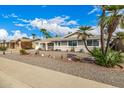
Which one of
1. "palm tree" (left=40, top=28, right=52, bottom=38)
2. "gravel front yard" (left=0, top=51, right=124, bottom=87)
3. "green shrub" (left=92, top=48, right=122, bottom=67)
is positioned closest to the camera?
"gravel front yard" (left=0, top=51, right=124, bottom=87)

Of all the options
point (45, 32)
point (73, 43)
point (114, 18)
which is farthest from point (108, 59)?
point (45, 32)

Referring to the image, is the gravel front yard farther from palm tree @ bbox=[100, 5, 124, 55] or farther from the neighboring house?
the neighboring house

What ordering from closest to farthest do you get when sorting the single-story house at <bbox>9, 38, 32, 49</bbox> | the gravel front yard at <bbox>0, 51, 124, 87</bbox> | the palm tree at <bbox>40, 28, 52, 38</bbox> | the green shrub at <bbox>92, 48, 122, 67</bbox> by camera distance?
the gravel front yard at <bbox>0, 51, 124, 87</bbox>
the green shrub at <bbox>92, 48, 122, 67</bbox>
the single-story house at <bbox>9, 38, 32, 49</bbox>
the palm tree at <bbox>40, 28, 52, 38</bbox>

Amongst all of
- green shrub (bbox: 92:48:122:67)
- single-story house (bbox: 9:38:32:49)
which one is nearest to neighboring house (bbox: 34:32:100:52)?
single-story house (bbox: 9:38:32:49)

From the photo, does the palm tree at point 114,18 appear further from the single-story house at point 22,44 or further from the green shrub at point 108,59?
the single-story house at point 22,44

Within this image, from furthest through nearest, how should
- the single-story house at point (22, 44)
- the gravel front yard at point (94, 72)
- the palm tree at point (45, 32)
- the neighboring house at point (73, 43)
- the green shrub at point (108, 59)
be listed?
1. the palm tree at point (45, 32)
2. the single-story house at point (22, 44)
3. the neighboring house at point (73, 43)
4. the green shrub at point (108, 59)
5. the gravel front yard at point (94, 72)

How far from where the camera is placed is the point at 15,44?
65000mm

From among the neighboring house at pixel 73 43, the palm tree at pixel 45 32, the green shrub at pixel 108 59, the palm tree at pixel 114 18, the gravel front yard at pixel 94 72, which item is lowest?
the gravel front yard at pixel 94 72

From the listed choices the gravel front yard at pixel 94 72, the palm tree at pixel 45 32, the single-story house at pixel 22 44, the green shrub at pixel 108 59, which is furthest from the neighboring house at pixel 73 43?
the palm tree at pixel 45 32
